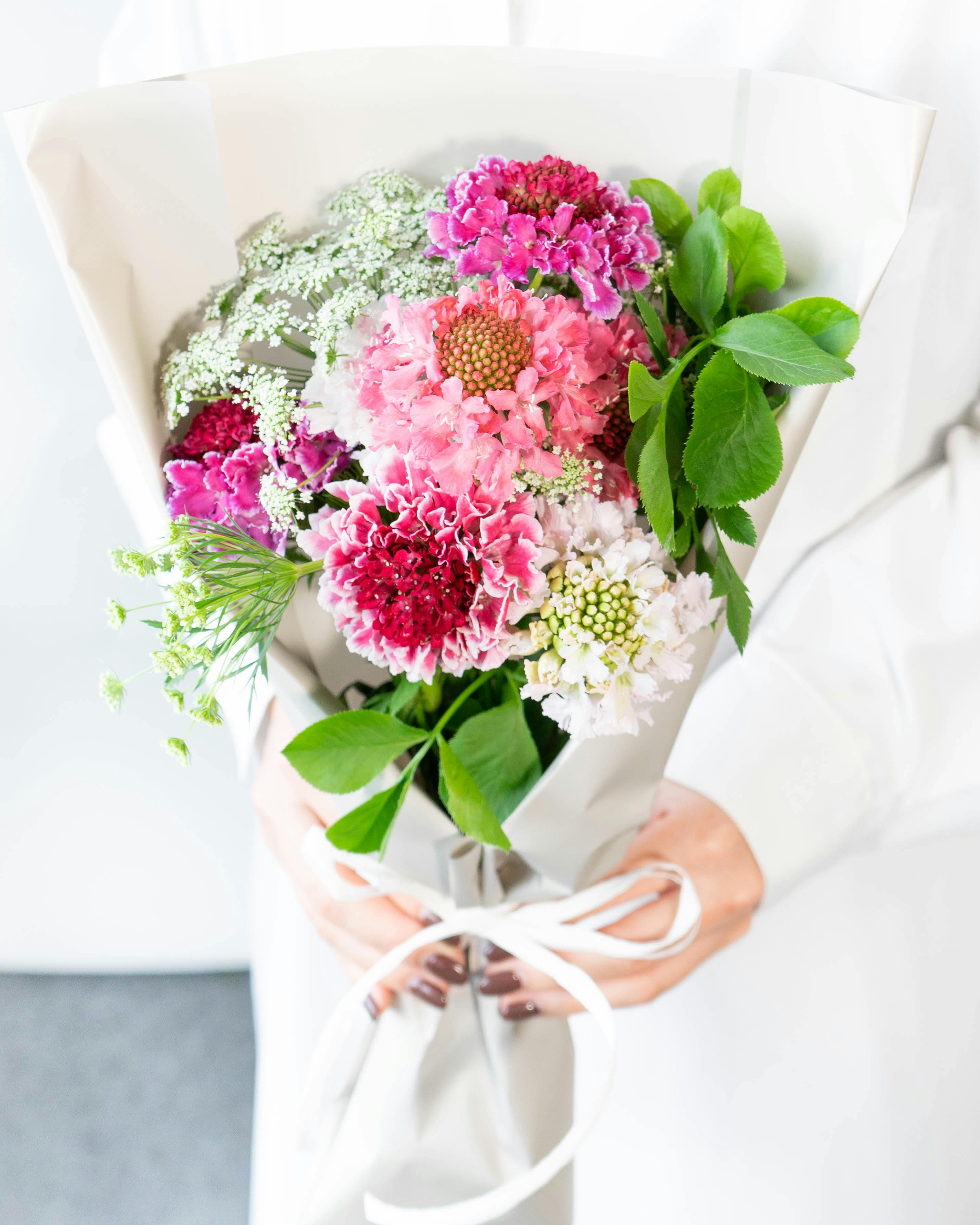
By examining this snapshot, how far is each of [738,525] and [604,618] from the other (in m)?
0.07

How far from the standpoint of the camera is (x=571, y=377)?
0.33m

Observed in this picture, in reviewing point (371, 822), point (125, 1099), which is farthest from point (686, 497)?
point (125, 1099)

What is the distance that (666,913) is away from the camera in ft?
2.12

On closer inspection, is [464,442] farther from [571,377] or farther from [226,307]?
[226,307]

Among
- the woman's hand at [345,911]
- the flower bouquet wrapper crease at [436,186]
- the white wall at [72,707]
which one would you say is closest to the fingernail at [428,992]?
the woman's hand at [345,911]

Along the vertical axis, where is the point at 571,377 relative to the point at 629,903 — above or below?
above

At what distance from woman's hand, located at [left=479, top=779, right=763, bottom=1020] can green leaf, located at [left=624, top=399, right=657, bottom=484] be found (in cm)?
36

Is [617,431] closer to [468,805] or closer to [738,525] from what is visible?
[738,525]

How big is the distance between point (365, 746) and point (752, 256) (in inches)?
11.1

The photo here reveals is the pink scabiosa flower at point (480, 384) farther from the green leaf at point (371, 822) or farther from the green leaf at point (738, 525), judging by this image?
the green leaf at point (371, 822)

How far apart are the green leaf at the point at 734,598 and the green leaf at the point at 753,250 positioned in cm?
12

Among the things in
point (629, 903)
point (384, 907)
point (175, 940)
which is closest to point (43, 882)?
→ point (175, 940)

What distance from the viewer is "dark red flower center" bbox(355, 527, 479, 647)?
33 cm

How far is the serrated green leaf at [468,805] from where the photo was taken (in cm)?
42
